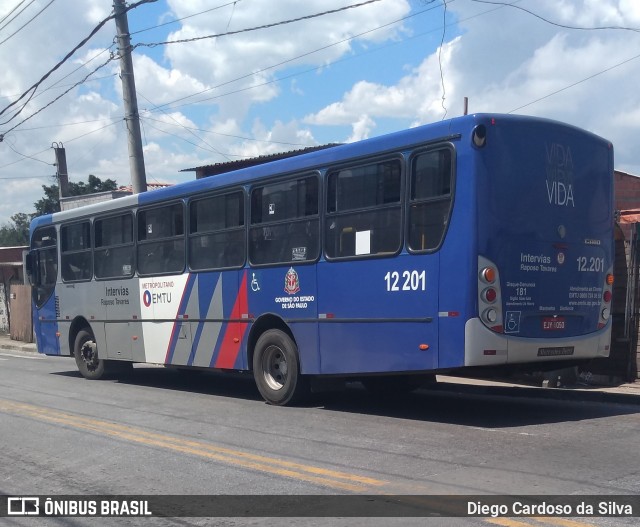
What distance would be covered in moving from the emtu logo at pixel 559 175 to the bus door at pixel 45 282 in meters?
10.9

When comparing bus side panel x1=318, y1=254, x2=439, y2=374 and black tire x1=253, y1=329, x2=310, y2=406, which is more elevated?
bus side panel x1=318, y1=254, x2=439, y2=374

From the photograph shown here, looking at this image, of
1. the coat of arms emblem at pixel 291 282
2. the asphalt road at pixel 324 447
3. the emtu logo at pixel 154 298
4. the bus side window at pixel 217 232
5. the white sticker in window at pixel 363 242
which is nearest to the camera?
the asphalt road at pixel 324 447

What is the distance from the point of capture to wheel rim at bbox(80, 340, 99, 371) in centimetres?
→ 1602

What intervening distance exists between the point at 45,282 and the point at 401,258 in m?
10.2

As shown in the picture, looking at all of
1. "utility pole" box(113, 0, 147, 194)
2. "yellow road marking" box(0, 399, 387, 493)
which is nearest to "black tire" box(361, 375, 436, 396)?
"yellow road marking" box(0, 399, 387, 493)

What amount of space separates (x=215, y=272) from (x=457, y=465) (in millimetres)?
6077

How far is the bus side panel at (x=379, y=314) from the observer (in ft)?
30.7

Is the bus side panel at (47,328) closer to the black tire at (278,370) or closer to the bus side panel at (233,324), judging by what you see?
the bus side panel at (233,324)

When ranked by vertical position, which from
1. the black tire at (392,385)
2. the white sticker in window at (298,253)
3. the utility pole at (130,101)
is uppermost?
the utility pole at (130,101)

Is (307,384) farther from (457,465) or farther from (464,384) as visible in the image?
(457,465)

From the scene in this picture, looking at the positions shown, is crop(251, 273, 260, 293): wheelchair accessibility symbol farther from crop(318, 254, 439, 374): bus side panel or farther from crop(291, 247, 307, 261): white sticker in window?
crop(318, 254, 439, 374): bus side panel

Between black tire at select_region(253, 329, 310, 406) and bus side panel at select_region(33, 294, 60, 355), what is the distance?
679 cm

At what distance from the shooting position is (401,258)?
966cm

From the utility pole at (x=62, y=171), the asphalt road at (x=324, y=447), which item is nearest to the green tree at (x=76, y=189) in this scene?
the utility pole at (x=62, y=171)
